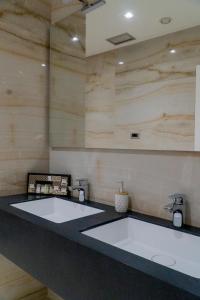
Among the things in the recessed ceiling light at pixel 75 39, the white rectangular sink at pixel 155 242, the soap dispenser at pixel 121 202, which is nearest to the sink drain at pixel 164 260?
the white rectangular sink at pixel 155 242

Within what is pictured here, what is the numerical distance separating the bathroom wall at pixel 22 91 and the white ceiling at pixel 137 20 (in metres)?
0.44

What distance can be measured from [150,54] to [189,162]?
1.96 ft

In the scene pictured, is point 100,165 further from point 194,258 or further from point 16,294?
point 16,294

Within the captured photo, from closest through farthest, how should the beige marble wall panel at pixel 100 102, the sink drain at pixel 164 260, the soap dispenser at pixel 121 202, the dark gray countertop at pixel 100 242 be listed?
the dark gray countertop at pixel 100 242, the sink drain at pixel 164 260, the soap dispenser at pixel 121 202, the beige marble wall panel at pixel 100 102

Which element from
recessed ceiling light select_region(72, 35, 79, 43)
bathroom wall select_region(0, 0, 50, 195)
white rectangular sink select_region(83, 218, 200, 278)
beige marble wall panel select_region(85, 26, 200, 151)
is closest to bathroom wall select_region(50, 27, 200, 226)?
beige marble wall panel select_region(85, 26, 200, 151)

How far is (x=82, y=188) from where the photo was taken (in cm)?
162

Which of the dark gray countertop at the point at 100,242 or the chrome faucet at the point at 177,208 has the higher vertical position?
the chrome faucet at the point at 177,208

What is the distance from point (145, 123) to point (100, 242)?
0.68 meters

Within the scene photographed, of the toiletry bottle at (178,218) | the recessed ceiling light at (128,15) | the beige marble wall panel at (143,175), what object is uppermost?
the recessed ceiling light at (128,15)

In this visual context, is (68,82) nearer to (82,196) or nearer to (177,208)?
(82,196)

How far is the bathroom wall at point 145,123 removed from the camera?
3.93ft

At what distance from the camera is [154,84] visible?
132 centimetres

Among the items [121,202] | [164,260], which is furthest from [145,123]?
[164,260]

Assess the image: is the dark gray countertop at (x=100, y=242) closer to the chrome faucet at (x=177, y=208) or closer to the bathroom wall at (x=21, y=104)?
the chrome faucet at (x=177, y=208)
